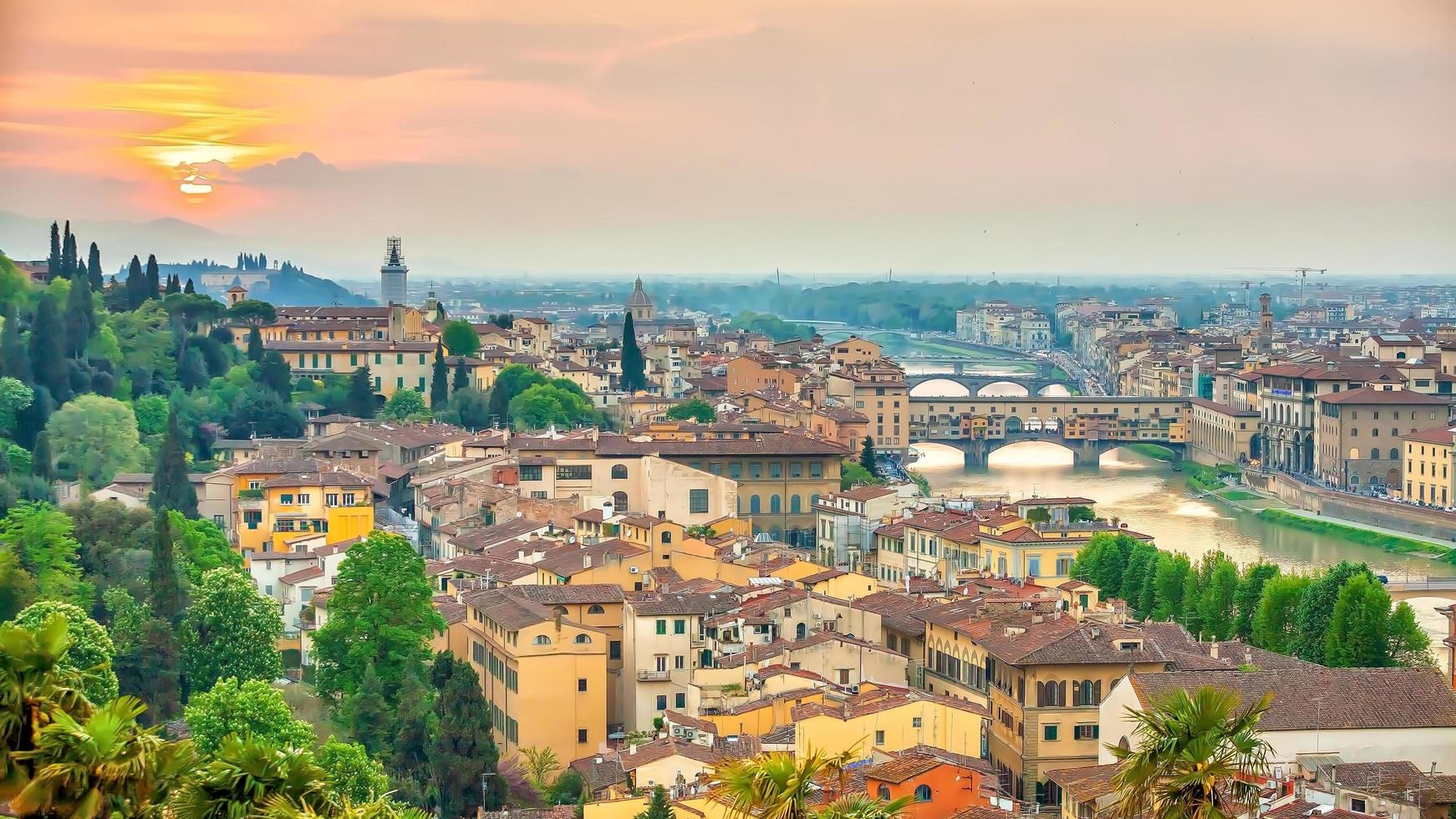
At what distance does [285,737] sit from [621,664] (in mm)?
2147

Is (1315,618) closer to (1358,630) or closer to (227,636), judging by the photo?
(1358,630)

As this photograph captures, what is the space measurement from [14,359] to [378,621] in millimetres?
7939

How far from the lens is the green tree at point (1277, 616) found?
1166cm

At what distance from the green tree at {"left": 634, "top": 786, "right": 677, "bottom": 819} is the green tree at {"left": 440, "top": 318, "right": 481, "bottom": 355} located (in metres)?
18.0

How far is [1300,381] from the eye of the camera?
91.3 feet

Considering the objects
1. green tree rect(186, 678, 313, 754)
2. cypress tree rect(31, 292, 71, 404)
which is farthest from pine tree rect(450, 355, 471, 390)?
green tree rect(186, 678, 313, 754)

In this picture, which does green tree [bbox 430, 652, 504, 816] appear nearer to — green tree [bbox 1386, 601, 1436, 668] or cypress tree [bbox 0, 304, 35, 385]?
green tree [bbox 1386, 601, 1436, 668]

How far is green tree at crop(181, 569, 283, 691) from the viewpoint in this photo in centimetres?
1027

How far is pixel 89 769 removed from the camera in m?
3.50

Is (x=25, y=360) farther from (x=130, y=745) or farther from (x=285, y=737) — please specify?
(x=130, y=745)

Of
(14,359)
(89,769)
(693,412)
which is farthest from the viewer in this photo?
(693,412)

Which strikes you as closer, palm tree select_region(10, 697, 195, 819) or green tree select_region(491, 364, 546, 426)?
palm tree select_region(10, 697, 195, 819)

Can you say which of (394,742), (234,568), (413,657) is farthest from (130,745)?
(234,568)

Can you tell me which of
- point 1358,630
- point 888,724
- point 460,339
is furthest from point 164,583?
point 460,339
